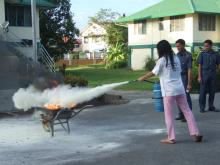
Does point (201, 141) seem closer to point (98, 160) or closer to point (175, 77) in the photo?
point (175, 77)

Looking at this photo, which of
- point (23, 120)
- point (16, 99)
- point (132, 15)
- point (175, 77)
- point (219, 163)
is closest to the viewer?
point (219, 163)

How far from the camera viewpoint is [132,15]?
1855 inches

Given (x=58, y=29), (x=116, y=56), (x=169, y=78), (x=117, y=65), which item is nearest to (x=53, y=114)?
(x=169, y=78)

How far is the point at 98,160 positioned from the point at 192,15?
35.1m

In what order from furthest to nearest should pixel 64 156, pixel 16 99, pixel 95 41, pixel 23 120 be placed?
pixel 95 41 → pixel 23 120 → pixel 16 99 → pixel 64 156

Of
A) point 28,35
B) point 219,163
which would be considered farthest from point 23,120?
point 28,35

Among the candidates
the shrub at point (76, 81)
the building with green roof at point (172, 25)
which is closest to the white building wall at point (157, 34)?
the building with green roof at point (172, 25)

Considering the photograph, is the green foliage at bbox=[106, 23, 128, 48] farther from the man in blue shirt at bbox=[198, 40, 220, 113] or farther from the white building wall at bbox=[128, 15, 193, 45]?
the man in blue shirt at bbox=[198, 40, 220, 113]

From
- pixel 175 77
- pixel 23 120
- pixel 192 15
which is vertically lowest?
pixel 23 120

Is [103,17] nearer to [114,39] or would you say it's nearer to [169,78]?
[114,39]

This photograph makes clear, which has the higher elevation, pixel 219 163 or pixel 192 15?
pixel 192 15

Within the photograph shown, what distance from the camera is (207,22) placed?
42844 millimetres

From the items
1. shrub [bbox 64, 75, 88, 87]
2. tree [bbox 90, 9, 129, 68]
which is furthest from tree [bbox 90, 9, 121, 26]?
shrub [bbox 64, 75, 88, 87]

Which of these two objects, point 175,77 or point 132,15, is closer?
point 175,77
